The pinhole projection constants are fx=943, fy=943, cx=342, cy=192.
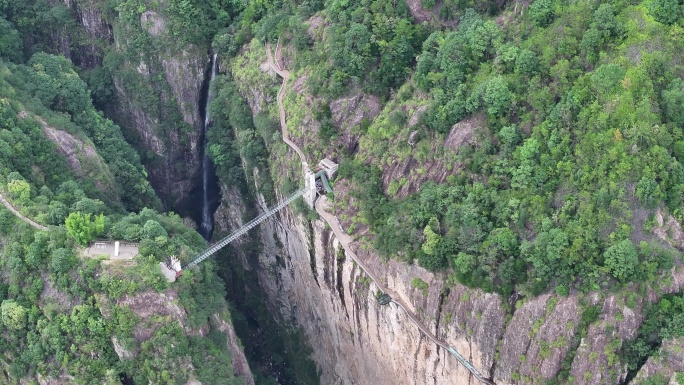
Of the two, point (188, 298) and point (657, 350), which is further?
point (188, 298)

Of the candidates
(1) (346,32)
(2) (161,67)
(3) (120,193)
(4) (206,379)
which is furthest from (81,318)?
(2) (161,67)

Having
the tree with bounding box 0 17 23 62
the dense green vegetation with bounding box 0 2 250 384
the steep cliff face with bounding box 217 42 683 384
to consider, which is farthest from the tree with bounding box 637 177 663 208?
the tree with bounding box 0 17 23 62

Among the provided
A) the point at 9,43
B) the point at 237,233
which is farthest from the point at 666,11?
the point at 9,43

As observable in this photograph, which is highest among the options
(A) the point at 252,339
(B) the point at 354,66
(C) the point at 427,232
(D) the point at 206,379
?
(B) the point at 354,66

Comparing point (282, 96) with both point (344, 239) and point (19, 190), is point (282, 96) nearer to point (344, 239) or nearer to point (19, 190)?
point (344, 239)

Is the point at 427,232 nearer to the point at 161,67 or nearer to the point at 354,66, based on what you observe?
the point at 354,66

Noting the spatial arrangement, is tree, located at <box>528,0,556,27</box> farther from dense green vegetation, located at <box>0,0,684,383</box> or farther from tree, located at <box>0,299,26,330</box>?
tree, located at <box>0,299,26,330</box>
